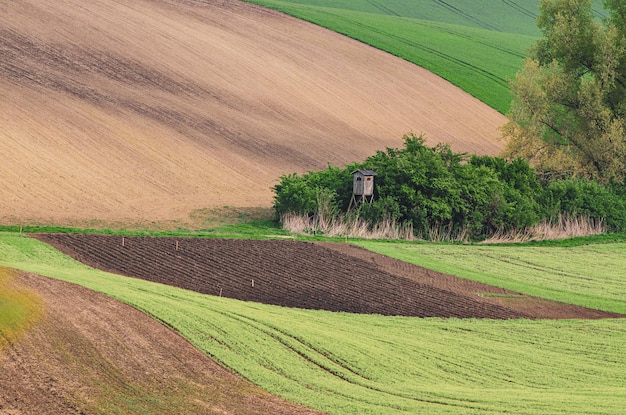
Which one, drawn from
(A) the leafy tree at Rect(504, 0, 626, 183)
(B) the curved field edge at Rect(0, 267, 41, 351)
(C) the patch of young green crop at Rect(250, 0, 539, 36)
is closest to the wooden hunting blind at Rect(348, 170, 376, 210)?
(A) the leafy tree at Rect(504, 0, 626, 183)

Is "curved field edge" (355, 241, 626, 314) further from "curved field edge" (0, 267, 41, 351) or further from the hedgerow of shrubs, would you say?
"curved field edge" (0, 267, 41, 351)

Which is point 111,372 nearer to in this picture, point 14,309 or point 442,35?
point 14,309

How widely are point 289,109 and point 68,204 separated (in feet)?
72.3

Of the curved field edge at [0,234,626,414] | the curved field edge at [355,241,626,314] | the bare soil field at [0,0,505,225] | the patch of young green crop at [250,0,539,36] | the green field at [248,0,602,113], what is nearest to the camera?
the curved field edge at [0,234,626,414]

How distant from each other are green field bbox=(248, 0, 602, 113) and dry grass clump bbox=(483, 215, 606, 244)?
68.9 feet

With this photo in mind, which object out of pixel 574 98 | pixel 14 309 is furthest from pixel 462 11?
pixel 14 309

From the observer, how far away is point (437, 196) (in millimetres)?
40156

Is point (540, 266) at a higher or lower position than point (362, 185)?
lower

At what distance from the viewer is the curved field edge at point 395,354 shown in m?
17.6

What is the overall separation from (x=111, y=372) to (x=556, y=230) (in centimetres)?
2887

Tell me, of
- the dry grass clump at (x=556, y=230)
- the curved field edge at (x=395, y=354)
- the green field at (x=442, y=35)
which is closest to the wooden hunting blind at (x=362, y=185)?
the dry grass clump at (x=556, y=230)

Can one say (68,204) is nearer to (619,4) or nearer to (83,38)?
(83,38)

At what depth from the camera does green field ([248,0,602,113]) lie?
75.9 meters

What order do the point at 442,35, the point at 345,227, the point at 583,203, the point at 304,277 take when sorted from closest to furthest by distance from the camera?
the point at 304,277 < the point at 345,227 < the point at 583,203 < the point at 442,35
